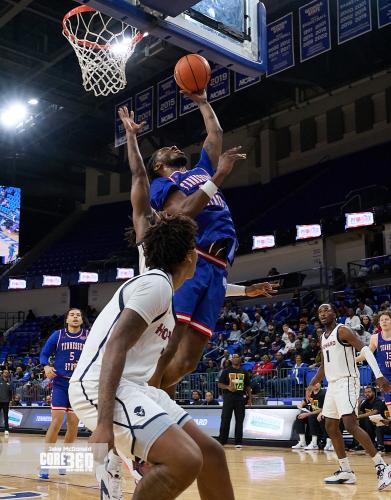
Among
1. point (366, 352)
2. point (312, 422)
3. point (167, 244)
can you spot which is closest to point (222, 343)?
point (312, 422)

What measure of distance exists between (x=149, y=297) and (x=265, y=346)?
15588 millimetres

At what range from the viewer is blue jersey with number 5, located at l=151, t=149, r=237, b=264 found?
13.7 ft

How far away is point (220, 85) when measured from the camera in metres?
18.3

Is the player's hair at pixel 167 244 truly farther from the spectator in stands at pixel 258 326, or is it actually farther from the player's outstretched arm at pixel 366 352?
the spectator in stands at pixel 258 326

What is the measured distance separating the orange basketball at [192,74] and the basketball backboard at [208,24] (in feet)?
5.99

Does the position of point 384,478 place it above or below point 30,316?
below

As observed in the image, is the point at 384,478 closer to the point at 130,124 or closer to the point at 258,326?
the point at 130,124

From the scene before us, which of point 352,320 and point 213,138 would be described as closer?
point 213,138

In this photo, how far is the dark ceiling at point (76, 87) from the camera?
69.6 ft

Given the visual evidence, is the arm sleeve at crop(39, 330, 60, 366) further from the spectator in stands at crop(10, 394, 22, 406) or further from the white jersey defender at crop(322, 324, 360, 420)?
the spectator in stands at crop(10, 394, 22, 406)

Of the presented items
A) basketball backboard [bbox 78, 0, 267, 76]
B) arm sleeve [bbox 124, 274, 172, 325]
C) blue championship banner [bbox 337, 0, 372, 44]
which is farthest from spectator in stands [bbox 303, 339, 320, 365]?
arm sleeve [bbox 124, 274, 172, 325]

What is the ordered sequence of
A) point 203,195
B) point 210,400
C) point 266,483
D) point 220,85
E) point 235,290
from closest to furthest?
point 203,195 → point 235,290 → point 266,483 → point 210,400 → point 220,85

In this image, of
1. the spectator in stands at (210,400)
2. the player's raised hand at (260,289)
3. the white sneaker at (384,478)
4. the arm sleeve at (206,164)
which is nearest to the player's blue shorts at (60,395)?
the white sneaker at (384,478)

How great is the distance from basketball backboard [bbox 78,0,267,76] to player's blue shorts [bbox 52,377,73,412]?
170 inches
